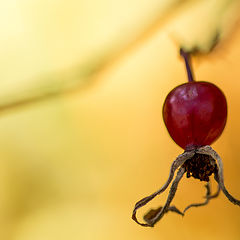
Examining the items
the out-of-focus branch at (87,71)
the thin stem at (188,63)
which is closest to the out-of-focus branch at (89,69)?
the out-of-focus branch at (87,71)

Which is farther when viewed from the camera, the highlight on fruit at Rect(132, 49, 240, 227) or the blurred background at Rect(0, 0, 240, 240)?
the blurred background at Rect(0, 0, 240, 240)

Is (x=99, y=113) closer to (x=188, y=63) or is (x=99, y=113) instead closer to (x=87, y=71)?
(x=87, y=71)

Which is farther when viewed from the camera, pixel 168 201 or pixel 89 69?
pixel 89 69

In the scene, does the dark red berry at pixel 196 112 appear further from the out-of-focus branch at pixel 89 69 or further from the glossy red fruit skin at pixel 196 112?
the out-of-focus branch at pixel 89 69

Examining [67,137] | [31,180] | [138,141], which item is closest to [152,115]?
[138,141]

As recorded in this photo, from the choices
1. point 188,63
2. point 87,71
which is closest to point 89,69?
point 87,71

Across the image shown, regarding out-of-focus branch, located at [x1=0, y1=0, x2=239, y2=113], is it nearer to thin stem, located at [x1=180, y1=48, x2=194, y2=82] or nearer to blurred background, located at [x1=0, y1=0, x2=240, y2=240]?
blurred background, located at [x1=0, y1=0, x2=240, y2=240]

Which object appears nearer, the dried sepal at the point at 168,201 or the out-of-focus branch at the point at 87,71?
the dried sepal at the point at 168,201

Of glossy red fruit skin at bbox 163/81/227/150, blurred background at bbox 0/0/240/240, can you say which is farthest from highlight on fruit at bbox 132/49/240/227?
blurred background at bbox 0/0/240/240
